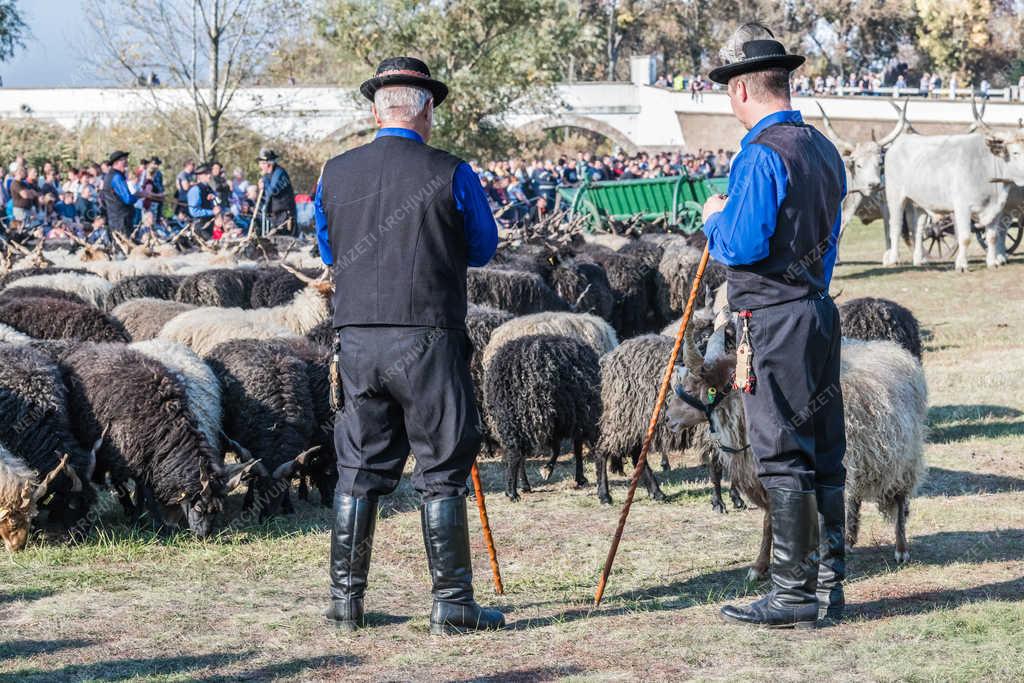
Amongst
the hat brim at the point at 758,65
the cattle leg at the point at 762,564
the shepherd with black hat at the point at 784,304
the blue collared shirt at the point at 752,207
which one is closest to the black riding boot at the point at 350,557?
the shepherd with black hat at the point at 784,304

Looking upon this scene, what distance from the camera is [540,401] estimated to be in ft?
25.7

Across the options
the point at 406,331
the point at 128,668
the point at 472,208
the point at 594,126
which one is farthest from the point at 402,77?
the point at 594,126

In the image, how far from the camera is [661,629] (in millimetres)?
4742

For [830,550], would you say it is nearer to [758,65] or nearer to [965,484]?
[758,65]

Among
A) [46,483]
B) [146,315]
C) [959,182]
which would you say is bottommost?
[46,483]

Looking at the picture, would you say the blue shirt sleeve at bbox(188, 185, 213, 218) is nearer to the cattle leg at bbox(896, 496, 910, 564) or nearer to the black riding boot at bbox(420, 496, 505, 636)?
the cattle leg at bbox(896, 496, 910, 564)

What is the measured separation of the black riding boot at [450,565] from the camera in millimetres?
4609

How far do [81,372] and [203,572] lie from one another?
72.0 inches

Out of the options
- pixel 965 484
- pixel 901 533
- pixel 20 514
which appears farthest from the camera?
pixel 965 484

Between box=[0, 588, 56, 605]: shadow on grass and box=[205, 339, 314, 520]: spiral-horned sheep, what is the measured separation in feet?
5.50

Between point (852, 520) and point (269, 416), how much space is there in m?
3.56

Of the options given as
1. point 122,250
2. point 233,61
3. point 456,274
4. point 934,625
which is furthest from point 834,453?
point 233,61

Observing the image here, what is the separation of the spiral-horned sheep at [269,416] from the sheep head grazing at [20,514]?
1.23m

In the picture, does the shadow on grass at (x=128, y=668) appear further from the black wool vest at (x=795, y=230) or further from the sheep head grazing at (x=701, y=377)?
the black wool vest at (x=795, y=230)
